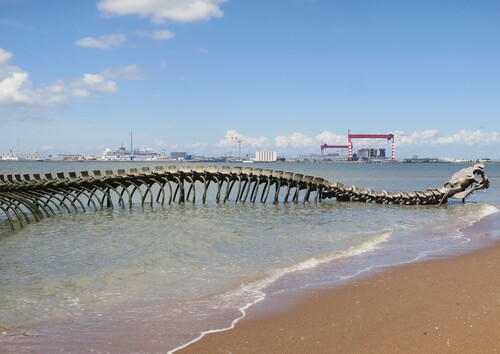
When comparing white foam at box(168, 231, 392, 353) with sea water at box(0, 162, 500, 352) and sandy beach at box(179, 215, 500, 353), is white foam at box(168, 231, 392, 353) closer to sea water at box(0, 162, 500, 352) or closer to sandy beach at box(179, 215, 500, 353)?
sea water at box(0, 162, 500, 352)

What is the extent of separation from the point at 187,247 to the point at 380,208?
1388cm

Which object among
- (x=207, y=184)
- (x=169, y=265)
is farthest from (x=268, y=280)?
(x=207, y=184)

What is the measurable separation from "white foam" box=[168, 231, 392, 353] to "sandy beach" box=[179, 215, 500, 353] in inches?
7.0

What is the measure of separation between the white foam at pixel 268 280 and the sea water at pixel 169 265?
2 centimetres

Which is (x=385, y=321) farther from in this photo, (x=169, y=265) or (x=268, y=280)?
(x=169, y=265)

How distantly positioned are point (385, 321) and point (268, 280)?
320cm

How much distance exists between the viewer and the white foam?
7219 mm

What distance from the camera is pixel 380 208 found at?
2494 centimetres

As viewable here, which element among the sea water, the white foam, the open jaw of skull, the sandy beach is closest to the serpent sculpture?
the open jaw of skull

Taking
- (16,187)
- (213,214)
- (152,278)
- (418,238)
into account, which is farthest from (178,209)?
(152,278)

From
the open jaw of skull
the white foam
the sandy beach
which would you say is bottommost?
the white foam

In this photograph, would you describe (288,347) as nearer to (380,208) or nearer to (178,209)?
(178,209)

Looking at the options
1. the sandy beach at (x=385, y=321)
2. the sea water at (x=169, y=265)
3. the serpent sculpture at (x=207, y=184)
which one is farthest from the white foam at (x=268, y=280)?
the serpent sculpture at (x=207, y=184)

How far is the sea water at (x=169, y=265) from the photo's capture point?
6859 mm
